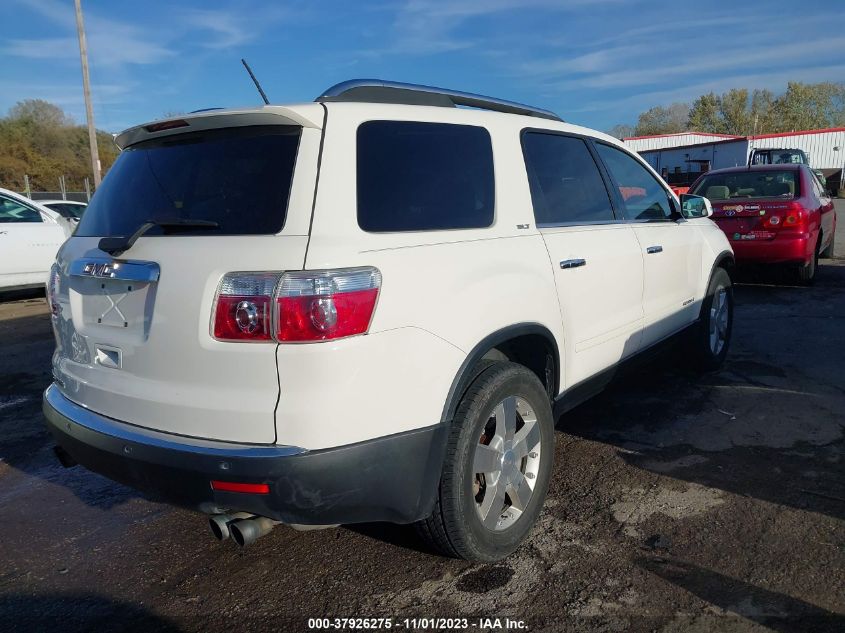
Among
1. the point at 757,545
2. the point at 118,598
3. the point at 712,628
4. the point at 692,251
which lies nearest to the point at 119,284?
the point at 118,598

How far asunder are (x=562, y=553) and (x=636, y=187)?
2.56 metres

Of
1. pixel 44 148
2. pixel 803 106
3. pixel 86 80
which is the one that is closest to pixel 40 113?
pixel 44 148

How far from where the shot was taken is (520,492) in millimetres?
2875

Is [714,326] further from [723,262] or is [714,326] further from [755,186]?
[755,186]

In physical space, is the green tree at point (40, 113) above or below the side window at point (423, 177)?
above

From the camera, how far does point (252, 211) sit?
230 centimetres

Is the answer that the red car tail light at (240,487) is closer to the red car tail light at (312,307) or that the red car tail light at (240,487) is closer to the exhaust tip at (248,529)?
the exhaust tip at (248,529)

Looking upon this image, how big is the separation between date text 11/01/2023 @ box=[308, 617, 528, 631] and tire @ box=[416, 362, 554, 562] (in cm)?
28

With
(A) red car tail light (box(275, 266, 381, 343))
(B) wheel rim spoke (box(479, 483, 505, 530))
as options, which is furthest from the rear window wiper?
(B) wheel rim spoke (box(479, 483, 505, 530))

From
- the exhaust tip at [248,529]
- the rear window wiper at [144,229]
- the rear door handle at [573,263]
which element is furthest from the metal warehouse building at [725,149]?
the exhaust tip at [248,529]

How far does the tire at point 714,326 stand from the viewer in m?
5.02

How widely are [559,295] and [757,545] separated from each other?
4.54ft

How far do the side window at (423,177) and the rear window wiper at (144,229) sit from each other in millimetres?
574

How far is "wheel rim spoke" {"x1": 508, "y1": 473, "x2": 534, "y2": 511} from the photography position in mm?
2834
